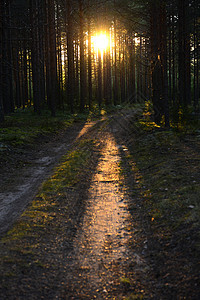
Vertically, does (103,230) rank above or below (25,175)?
below

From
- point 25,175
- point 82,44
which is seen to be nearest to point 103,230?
point 25,175

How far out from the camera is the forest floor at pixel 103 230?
3100 mm

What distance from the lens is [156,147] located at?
10.1 metres

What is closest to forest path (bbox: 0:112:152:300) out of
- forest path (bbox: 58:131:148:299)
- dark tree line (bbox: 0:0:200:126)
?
forest path (bbox: 58:131:148:299)

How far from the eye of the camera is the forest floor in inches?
122

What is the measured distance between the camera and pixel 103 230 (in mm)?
4453

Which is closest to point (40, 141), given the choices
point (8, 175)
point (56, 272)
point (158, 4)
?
point (8, 175)

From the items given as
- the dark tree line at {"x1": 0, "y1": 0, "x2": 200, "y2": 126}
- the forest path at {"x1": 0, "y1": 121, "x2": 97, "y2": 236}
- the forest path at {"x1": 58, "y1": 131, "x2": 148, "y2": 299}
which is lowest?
the forest path at {"x1": 58, "y1": 131, "x2": 148, "y2": 299}

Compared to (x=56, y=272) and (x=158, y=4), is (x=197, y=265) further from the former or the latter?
(x=158, y=4)

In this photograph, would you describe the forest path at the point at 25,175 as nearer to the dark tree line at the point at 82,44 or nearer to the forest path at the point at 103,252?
the forest path at the point at 103,252

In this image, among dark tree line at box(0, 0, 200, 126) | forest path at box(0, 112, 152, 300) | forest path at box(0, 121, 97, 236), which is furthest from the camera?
dark tree line at box(0, 0, 200, 126)

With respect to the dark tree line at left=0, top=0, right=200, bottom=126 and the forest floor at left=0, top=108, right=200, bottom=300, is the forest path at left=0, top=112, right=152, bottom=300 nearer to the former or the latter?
the forest floor at left=0, top=108, right=200, bottom=300

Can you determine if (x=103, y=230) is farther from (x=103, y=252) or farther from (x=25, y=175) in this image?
(x=25, y=175)

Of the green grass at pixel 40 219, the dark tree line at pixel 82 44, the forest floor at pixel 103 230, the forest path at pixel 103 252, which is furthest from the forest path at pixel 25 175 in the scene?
the dark tree line at pixel 82 44
